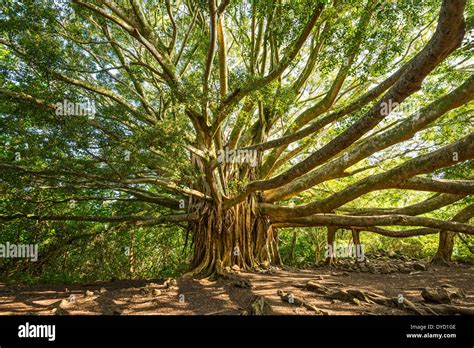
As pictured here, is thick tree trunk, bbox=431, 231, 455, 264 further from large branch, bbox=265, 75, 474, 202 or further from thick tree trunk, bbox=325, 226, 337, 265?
large branch, bbox=265, 75, 474, 202

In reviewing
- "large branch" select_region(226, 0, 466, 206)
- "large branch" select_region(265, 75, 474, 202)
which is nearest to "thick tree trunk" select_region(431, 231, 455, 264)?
"large branch" select_region(265, 75, 474, 202)

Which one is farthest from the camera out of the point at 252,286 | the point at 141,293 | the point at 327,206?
the point at 327,206

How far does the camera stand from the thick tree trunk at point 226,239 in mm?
6844

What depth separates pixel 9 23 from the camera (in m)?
4.00

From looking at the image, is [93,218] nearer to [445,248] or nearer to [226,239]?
[226,239]

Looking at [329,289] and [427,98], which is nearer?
[329,289]

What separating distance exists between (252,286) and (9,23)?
5677mm

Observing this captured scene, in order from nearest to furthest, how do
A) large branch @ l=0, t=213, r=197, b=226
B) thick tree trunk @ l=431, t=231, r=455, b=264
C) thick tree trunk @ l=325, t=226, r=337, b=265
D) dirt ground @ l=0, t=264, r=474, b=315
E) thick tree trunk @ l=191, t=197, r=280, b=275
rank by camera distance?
A: dirt ground @ l=0, t=264, r=474, b=315 < large branch @ l=0, t=213, r=197, b=226 < thick tree trunk @ l=191, t=197, r=280, b=275 < thick tree trunk @ l=325, t=226, r=337, b=265 < thick tree trunk @ l=431, t=231, r=455, b=264

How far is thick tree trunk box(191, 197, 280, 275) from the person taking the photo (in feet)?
22.5

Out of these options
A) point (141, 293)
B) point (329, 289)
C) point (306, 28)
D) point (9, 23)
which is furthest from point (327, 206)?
point (9, 23)
